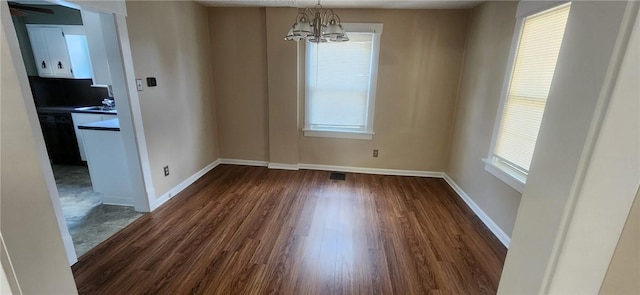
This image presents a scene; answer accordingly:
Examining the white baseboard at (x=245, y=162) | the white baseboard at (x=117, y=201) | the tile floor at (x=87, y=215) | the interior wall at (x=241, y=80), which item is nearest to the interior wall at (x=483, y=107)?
the interior wall at (x=241, y=80)

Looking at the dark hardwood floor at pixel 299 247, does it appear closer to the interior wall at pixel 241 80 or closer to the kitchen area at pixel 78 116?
the kitchen area at pixel 78 116

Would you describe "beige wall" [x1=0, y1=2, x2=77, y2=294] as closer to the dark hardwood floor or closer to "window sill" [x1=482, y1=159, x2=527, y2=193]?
the dark hardwood floor

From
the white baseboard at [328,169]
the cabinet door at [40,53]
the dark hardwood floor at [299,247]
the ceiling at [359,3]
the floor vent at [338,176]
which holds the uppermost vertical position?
the ceiling at [359,3]

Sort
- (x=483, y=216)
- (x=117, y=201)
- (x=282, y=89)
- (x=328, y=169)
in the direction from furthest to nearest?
1. (x=328, y=169)
2. (x=282, y=89)
3. (x=117, y=201)
4. (x=483, y=216)

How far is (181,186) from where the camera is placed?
328cm

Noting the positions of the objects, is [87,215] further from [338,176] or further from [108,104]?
[338,176]

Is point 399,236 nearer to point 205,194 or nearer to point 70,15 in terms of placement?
point 205,194

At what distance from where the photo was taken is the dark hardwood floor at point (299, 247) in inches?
73.0

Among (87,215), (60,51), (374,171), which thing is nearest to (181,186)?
(87,215)

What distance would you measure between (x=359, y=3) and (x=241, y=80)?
1906mm

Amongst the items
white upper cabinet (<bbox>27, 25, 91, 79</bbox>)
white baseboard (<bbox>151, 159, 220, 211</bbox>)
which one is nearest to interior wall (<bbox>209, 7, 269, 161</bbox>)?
white baseboard (<bbox>151, 159, 220, 211</bbox>)

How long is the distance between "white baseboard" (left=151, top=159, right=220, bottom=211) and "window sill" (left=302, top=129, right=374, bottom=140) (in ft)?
5.03

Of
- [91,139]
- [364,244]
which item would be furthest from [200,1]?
[364,244]

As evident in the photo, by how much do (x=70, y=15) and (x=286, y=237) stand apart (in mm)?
4555
